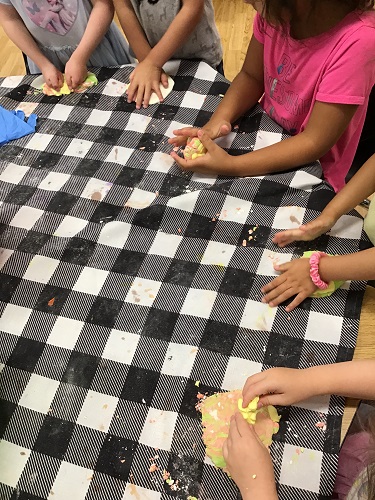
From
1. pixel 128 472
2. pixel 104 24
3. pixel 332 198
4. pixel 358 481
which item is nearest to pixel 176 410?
pixel 128 472

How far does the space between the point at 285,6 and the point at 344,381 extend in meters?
0.65

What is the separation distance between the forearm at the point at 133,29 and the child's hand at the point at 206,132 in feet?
1.25

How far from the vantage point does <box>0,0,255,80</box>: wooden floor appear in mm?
2205

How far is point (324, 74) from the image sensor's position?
89cm

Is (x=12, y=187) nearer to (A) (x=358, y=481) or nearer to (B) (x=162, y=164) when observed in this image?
(B) (x=162, y=164)

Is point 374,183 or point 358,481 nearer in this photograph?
point 358,481

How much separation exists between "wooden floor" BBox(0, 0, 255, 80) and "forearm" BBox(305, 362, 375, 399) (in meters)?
1.76

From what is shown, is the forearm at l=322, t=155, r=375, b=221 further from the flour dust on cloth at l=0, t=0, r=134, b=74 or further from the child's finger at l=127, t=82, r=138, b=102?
the flour dust on cloth at l=0, t=0, r=134, b=74

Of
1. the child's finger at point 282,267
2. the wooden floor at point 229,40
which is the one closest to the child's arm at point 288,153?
the child's finger at point 282,267

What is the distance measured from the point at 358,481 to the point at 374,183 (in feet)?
1.76

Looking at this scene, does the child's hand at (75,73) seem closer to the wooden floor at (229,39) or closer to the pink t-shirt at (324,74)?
the pink t-shirt at (324,74)

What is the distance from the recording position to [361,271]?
75cm

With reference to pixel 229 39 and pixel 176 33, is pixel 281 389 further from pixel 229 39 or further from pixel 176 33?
pixel 229 39

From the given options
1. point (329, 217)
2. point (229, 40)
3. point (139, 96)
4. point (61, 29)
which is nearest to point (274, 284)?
point (329, 217)
